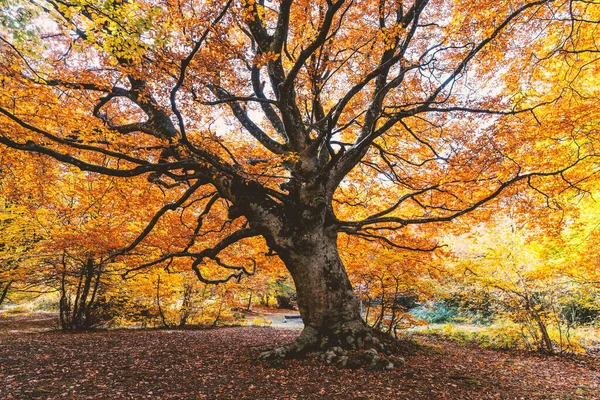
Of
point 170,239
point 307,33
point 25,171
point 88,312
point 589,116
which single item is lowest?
point 88,312

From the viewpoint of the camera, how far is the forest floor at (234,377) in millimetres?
3605

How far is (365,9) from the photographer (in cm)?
677

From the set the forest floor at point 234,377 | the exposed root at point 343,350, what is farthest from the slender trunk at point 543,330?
the exposed root at point 343,350

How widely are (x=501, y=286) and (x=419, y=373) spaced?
5392 millimetres

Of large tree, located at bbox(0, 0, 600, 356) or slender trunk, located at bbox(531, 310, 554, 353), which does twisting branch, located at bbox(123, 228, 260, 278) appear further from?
slender trunk, located at bbox(531, 310, 554, 353)

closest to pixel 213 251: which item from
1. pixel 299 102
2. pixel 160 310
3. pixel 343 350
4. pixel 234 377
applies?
pixel 234 377

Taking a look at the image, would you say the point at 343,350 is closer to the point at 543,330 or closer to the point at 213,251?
the point at 213,251

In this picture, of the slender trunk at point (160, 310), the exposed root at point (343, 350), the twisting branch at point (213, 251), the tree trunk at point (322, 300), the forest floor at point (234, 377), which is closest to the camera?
the forest floor at point (234, 377)

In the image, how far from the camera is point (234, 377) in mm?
4160

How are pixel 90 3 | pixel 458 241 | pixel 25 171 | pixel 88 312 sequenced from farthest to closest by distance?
pixel 458 241 → pixel 88 312 → pixel 25 171 → pixel 90 3

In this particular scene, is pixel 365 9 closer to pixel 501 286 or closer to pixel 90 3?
pixel 90 3

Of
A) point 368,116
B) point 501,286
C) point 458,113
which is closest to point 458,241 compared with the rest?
point 501,286

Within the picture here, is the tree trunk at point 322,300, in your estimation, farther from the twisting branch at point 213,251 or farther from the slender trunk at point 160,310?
the slender trunk at point 160,310

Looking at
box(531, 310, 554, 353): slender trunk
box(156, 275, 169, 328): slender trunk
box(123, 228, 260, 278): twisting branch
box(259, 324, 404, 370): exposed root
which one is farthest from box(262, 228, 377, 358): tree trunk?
box(156, 275, 169, 328): slender trunk
